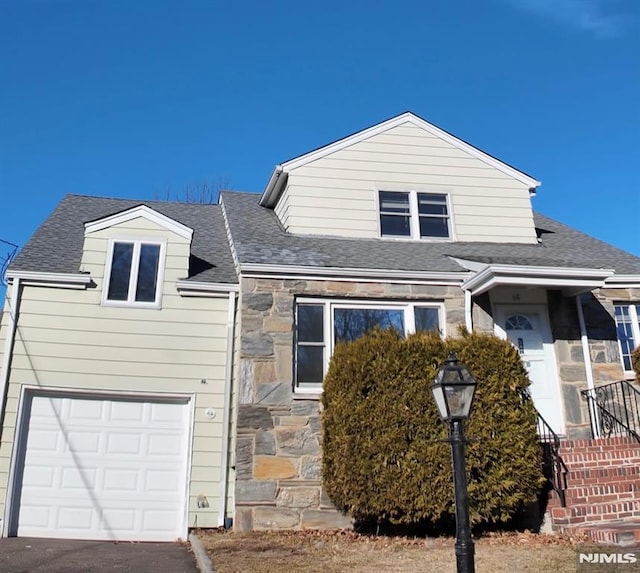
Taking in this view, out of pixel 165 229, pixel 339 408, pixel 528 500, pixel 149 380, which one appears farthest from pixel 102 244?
pixel 528 500

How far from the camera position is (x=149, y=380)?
901 centimetres

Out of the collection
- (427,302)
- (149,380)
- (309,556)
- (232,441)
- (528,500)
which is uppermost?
(427,302)

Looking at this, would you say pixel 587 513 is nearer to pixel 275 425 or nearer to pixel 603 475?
pixel 603 475

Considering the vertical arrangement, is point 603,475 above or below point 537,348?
below

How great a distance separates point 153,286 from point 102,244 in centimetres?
111

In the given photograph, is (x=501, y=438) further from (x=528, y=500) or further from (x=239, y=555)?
(x=239, y=555)

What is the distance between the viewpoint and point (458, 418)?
4219 mm

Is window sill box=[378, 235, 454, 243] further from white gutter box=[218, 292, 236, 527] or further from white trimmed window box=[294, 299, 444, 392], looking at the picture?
white gutter box=[218, 292, 236, 527]

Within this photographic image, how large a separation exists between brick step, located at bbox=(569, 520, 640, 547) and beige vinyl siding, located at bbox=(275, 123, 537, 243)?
5.89 metres

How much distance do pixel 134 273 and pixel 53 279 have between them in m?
1.22

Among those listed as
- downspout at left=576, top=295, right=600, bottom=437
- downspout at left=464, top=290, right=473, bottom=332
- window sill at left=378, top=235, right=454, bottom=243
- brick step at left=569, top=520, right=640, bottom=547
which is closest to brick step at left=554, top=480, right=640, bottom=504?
brick step at left=569, top=520, right=640, bottom=547

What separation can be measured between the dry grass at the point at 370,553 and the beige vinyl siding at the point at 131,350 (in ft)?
5.09

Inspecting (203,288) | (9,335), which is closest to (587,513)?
(203,288)

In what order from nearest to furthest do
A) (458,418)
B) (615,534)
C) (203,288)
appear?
(458,418)
(615,534)
(203,288)
